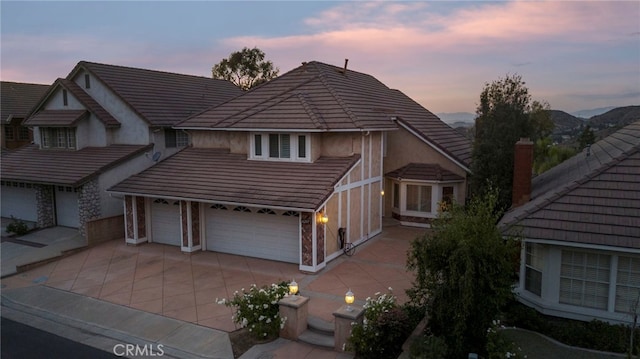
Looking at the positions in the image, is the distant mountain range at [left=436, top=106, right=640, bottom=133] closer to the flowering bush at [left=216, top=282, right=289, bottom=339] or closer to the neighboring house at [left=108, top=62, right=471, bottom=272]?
the neighboring house at [left=108, top=62, right=471, bottom=272]

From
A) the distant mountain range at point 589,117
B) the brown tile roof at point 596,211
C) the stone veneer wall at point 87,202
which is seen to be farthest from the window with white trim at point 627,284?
the distant mountain range at point 589,117

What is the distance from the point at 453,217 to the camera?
9312 millimetres

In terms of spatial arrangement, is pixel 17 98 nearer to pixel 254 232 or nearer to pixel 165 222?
pixel 165 222

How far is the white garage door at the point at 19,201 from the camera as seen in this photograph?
23.7 meters

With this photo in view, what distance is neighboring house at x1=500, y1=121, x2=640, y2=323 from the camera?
33.8 ft

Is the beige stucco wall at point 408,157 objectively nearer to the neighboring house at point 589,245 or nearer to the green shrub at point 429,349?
the neighboring house at point 589,245

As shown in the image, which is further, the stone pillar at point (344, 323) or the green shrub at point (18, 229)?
the green shrub at point (18, 229)

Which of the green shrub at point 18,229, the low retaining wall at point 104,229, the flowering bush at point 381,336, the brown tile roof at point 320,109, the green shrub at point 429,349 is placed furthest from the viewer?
the green shrub at point 18,229

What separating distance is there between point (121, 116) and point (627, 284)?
2323 cm

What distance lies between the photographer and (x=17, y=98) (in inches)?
1361

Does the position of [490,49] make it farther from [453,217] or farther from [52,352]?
[52,352]

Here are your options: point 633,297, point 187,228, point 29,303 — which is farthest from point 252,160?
point 633,297

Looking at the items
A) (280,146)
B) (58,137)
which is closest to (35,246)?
(58,137)

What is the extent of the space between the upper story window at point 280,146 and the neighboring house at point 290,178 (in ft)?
0.14
